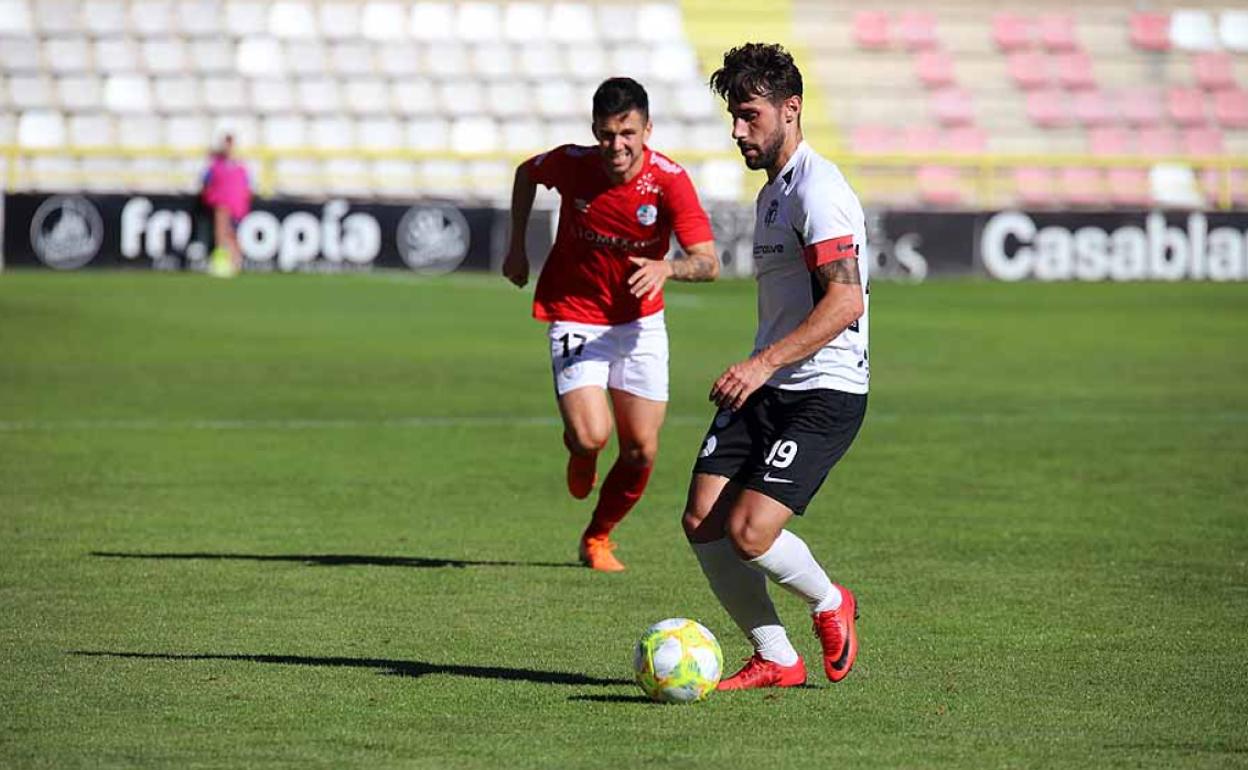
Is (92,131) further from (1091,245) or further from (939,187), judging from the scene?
(1091,245)

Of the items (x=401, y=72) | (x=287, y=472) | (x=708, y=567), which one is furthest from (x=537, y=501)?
(x=401, y=72)

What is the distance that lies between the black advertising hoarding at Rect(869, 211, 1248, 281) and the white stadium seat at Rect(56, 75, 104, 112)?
13.6 meters

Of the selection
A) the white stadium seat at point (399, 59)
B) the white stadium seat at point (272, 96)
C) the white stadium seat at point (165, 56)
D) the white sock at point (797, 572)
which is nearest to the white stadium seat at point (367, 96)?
the white stadium seat at point (399, 59)

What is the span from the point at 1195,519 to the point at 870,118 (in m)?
27.3

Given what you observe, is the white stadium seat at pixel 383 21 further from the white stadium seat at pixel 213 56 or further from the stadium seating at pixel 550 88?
the white stadium seat at pixel 213 56

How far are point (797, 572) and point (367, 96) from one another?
96.2 feet

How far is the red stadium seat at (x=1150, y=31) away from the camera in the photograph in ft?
130

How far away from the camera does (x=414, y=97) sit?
3509cm

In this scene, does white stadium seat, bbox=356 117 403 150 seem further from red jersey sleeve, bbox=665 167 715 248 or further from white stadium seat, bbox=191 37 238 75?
red jersey sleeve, bbox=665 167 715 248

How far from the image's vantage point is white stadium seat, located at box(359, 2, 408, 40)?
3556 centimetres

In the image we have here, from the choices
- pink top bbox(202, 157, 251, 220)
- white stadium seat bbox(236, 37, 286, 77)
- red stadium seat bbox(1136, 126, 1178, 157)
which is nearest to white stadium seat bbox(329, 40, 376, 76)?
white stadium seat bbox(236, 37, 286, 77)

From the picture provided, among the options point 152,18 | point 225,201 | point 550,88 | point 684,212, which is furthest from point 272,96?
point 684,212

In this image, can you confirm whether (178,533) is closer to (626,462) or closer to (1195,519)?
(626,462)

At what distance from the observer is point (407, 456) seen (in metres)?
12.7
